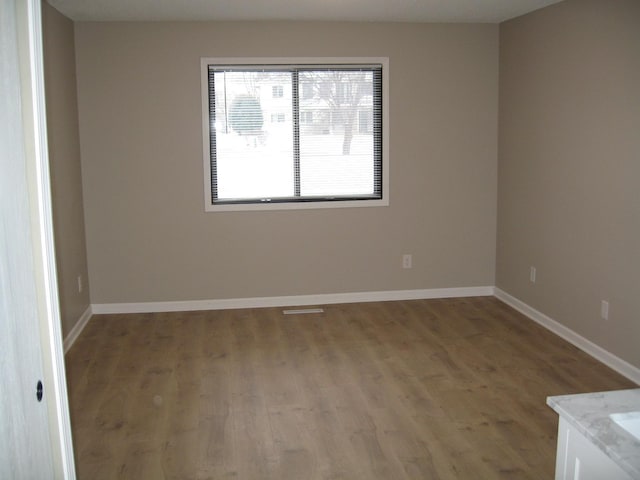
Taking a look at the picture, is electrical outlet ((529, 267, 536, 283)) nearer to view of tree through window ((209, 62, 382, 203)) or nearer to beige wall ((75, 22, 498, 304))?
beige wall ((75, 22, 498, 304))

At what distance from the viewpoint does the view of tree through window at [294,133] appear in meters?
5.52

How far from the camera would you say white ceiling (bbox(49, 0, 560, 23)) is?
15.2ft

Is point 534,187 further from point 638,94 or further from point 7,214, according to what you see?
point 7,214

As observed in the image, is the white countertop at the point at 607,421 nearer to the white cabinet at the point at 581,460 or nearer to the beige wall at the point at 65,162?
the white cabinet at the point at 581,460

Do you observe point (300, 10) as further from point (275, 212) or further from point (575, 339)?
point (575, 339)

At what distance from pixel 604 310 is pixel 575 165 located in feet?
3.41

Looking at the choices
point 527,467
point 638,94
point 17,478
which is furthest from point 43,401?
point 638,94

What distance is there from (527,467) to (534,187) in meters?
2.75

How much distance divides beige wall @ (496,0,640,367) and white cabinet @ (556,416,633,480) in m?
2.56

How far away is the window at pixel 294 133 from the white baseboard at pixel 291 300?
2.73 feet

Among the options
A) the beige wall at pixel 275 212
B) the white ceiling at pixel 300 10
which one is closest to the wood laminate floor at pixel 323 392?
the beige wall at pixel 275 212

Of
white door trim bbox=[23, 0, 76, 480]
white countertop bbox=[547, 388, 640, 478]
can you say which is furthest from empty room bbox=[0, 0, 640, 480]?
white countertop bbox=[547, 388, 640, 478]

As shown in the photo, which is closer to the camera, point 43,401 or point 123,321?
point 43,401

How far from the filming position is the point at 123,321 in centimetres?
536
